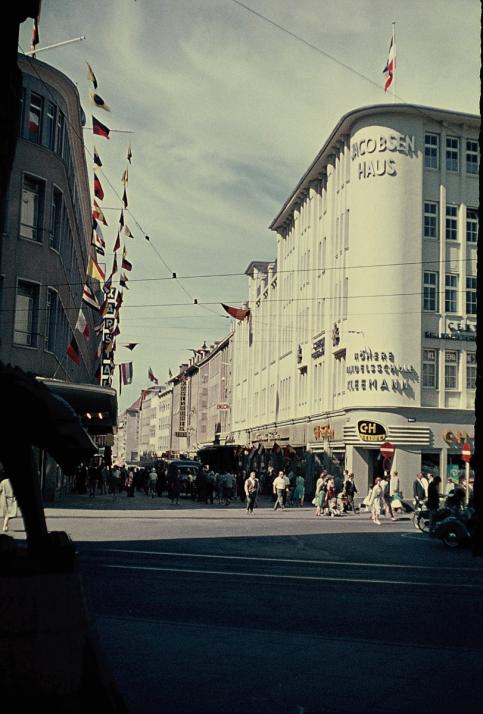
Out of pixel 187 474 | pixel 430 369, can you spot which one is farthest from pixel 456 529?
pixel 187 474

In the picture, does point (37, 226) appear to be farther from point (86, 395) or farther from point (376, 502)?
point (376, 502)

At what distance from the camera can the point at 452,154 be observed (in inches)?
1889

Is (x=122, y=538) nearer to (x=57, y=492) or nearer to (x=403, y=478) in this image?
(x=57, y=492)

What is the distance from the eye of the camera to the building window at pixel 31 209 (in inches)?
1309

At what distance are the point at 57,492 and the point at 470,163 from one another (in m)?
27.9

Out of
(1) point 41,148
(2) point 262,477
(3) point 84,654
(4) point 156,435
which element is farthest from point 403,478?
(4) point 156,435

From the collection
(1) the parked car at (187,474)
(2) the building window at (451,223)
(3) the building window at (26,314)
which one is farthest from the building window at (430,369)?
(3) the building window at (26,314)

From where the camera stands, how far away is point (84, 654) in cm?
455

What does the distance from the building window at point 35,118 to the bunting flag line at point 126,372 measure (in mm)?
26808

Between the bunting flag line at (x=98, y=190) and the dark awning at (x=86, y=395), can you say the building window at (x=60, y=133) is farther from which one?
the dark awning at (x=86, y=395)

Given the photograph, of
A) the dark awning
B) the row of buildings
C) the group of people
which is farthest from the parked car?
the dark awning

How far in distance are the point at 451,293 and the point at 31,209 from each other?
2312 cm

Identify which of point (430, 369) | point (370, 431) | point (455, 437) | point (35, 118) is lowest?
point (455, 437)

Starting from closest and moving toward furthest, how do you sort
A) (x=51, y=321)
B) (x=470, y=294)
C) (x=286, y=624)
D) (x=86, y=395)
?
1. (x=286, y=624)
2. (x=86, y=395)
3. (x=51, y=321)
4. (x=470, y=294)
